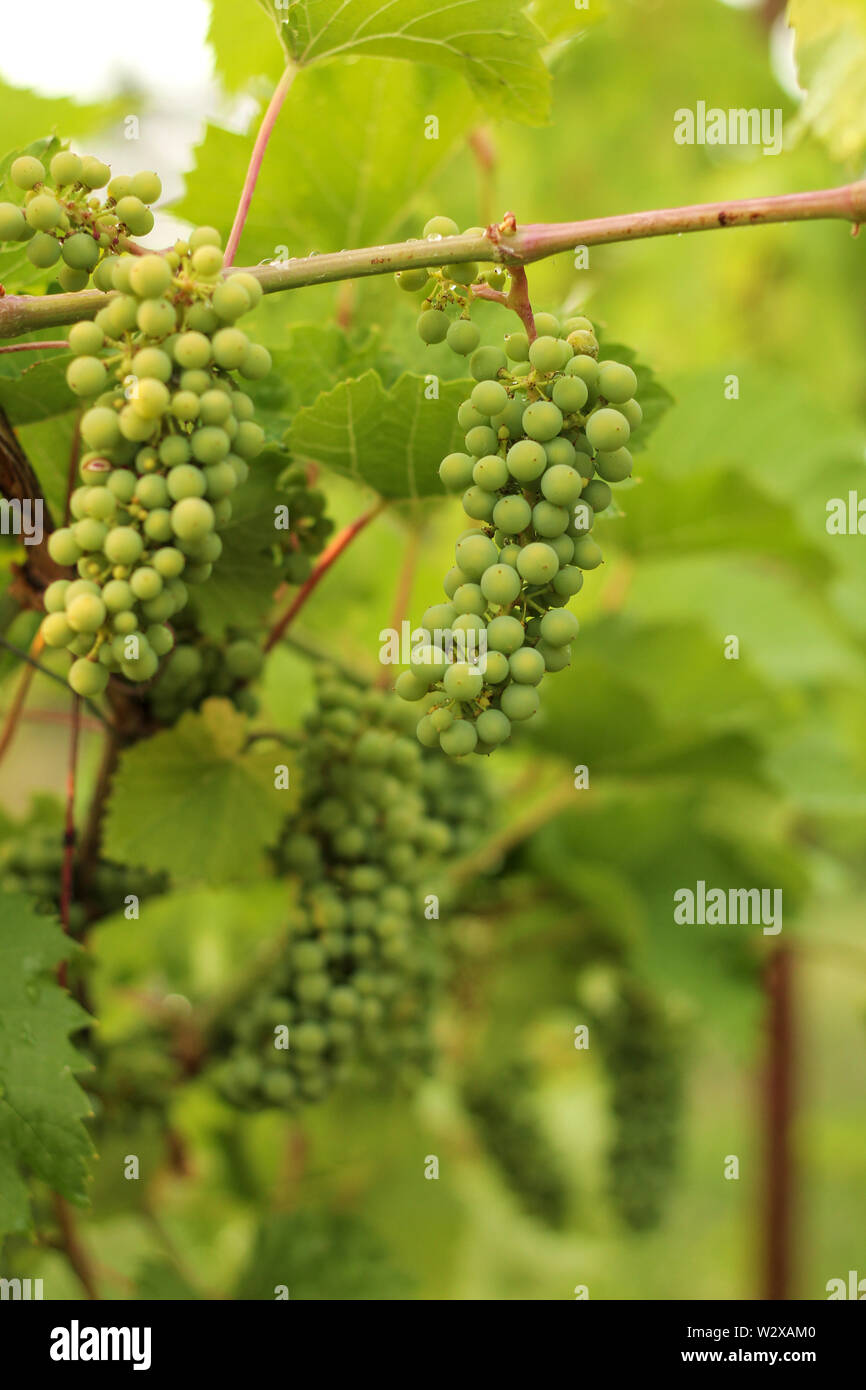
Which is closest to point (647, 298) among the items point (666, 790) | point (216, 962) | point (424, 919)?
point (666, 790)

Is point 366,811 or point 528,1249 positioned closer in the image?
point 366,811

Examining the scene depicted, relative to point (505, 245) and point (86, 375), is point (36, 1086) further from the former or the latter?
point (505, 245)

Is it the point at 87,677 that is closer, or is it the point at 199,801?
the point at 87,677

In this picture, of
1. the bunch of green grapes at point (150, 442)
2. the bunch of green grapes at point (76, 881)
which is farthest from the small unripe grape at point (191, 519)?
the bunch of green grapes at point (76, 881)

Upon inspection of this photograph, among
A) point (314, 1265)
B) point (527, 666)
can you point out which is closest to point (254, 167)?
point (527, 666)

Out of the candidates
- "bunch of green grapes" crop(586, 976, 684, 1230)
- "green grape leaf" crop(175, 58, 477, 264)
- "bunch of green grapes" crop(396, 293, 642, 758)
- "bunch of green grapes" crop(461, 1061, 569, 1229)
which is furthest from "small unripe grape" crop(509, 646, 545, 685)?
"bunch of green grapes" crop(461, 1061, 569, 1229)
